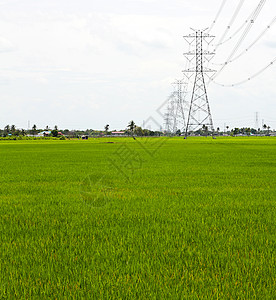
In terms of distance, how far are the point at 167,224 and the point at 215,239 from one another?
1.23 m

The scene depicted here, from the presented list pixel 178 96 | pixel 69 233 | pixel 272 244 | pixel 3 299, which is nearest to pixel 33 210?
pixel 69 233

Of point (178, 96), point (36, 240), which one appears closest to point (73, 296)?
point (36, 240)

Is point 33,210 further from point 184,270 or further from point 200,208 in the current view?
point 184,270

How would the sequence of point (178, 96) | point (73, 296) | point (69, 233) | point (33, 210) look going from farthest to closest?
point (178, 96), point (33, 210), point (69, 233), point (73, 296)

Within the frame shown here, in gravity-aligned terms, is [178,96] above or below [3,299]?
above

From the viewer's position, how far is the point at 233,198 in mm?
9727

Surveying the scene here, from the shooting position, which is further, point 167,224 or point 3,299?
point 167,224

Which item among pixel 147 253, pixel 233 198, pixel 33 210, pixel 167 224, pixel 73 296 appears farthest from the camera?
pixel 233 198

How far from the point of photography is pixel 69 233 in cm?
597

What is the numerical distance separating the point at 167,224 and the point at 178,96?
3919 inches

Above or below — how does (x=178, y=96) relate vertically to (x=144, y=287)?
above

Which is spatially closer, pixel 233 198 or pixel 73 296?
pixel 73 296

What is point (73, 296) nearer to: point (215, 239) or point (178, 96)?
point (215, 239)

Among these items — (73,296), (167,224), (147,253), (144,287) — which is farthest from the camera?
(167,224)
